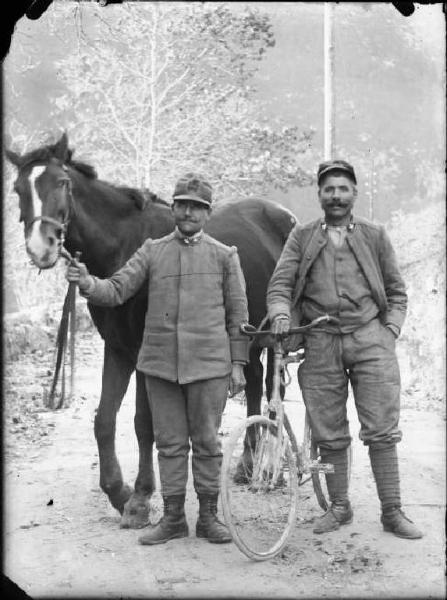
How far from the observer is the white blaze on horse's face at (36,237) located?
172 inches

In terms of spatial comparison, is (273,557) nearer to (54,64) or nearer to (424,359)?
(424,359)

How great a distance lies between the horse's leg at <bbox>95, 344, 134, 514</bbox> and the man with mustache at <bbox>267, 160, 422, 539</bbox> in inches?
43.8

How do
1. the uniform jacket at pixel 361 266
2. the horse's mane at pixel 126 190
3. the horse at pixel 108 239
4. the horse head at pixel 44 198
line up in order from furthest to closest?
1. the horse's mane at pixel 126 190
2. the uniform jacket at pixel 361 266
3. the horse at pixel 108 239
4. the horse head at pixel 44 198

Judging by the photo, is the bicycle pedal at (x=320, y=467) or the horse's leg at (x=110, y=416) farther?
the horse's leg at (x=110, y=416)

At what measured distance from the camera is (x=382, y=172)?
952 inches

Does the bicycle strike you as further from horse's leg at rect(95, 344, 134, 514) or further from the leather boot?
horse's leg at rect(95, 344, 134, 514)

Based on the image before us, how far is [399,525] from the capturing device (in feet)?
15.5

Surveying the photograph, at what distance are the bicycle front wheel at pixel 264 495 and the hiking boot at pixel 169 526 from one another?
13.0 inches

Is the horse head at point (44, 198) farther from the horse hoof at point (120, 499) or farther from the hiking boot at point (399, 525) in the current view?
the hiking boot at point (399, 525)

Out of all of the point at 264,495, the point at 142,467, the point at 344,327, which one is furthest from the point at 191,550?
the point at 344,327

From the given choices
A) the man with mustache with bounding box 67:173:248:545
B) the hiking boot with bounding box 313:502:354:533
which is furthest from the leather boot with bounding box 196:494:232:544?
the hiking boot with bounding box 313:502:354:533

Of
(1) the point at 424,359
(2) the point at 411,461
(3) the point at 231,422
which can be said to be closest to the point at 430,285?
(1) the point at 424,359

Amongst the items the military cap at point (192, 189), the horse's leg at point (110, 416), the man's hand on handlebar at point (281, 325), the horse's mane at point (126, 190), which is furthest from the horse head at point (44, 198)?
the man's hand on handlebar at point (281, 325)

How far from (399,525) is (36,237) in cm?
267
